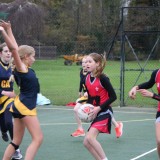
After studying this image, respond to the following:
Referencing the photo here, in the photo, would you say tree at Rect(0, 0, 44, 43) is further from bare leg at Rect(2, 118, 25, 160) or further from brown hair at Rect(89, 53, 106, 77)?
bare leg at Rect(2, 118, 25, 160)

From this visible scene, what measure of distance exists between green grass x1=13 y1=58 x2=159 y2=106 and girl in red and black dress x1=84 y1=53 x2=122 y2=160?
858 cm

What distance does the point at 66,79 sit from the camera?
28938mm

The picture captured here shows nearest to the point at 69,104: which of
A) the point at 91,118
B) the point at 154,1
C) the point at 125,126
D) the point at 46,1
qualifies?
the point at 125,126

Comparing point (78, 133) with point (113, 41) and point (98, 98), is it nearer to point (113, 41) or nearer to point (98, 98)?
point (98, 98)

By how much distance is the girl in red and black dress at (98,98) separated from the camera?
7188 mm

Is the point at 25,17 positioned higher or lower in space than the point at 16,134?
lower

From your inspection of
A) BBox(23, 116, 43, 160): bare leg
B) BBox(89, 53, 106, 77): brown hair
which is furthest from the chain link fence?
BBox(23, 116, 43, 160): bare leg

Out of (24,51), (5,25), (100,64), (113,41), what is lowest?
(113,41)

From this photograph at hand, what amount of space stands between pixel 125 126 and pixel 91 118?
485 centimetres

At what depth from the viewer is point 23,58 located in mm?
7047

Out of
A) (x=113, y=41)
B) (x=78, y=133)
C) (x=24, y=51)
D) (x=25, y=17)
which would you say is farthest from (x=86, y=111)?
(x=25, y=17)

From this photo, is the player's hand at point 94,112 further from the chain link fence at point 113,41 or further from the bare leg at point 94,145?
the chain link fence at point 113,41

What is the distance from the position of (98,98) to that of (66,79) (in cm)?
2156

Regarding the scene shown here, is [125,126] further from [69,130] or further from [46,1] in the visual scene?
[46,1]
